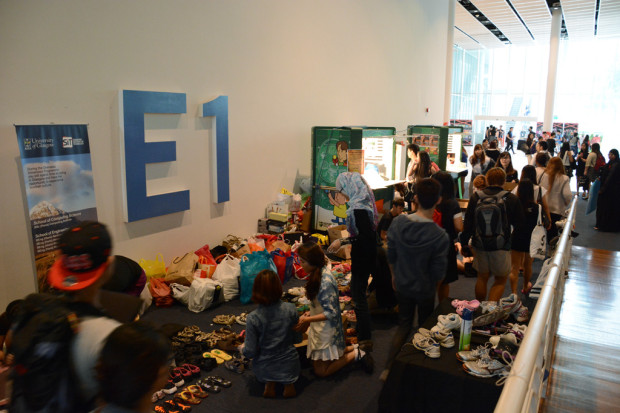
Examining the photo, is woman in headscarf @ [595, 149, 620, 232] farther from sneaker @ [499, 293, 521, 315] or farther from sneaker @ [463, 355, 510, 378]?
sneaker @ [463, 355, 510, 378]

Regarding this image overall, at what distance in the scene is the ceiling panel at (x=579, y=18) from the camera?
15.9 meters

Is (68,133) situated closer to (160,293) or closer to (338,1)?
(160,293)

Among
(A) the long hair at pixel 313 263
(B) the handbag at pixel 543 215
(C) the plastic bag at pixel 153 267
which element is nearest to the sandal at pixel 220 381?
(A) the long hair at pixel 313 263

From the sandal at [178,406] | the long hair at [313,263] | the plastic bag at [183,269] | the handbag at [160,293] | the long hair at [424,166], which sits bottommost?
the sandal at [178,406]

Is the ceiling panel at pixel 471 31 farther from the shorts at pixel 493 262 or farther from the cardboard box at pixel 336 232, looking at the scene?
the shorts at pixel 493 262

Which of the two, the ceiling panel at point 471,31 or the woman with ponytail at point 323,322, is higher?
the ceiling panel at point 471,31

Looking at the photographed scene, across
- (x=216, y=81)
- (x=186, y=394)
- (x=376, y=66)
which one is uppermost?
(x=376, y=66)

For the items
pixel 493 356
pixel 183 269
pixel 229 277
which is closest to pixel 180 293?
pixel 183 269

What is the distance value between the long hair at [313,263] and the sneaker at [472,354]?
1.20m

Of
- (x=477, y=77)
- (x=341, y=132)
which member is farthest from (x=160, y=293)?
(x=477, y=77)

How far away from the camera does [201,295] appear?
522cm

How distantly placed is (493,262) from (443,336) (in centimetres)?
165

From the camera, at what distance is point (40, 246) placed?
456 centimetres

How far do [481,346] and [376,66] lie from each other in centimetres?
960
